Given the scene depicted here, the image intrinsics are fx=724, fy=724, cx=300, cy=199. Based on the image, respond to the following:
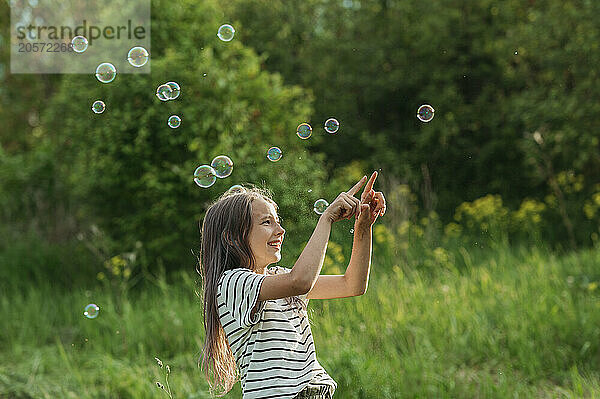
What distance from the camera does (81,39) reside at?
155 inches

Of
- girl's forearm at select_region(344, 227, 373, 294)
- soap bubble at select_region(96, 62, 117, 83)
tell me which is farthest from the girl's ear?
soap bubble at select_region(96, 62, 117, 83)

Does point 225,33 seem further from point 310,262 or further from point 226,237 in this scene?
point 310,262

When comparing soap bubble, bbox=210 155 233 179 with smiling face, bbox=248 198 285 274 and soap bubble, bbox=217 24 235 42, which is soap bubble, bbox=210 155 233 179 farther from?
smiling face, bbox=248 198 285 274

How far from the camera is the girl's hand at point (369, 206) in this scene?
1980 mm

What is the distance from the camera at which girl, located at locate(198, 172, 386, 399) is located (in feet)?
6.08

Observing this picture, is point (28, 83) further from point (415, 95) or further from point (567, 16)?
point (567, 16)

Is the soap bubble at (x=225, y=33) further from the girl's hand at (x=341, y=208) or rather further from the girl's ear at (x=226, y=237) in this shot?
the girl's hand at (x=341, y=208)

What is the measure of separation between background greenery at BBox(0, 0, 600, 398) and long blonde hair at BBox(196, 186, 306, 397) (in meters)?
1.34

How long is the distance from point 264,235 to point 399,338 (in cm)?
228

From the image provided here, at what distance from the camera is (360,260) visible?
2.07 m

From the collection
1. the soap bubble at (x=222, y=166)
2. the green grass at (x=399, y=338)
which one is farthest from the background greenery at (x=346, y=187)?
the soap bubble at (x=222, y=166)

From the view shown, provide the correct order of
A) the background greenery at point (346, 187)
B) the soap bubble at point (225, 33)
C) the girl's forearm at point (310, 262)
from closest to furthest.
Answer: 1. the girl's forearm at point (310, 262)
2. the soap bubble at point (225, 33)
3. the background greenery at point (346, 187)

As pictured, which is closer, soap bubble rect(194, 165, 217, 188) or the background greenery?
soap bubble rect(194, 165, 217, 188)

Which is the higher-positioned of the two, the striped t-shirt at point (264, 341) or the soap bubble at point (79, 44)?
the soap bubble at point (79, 44)
